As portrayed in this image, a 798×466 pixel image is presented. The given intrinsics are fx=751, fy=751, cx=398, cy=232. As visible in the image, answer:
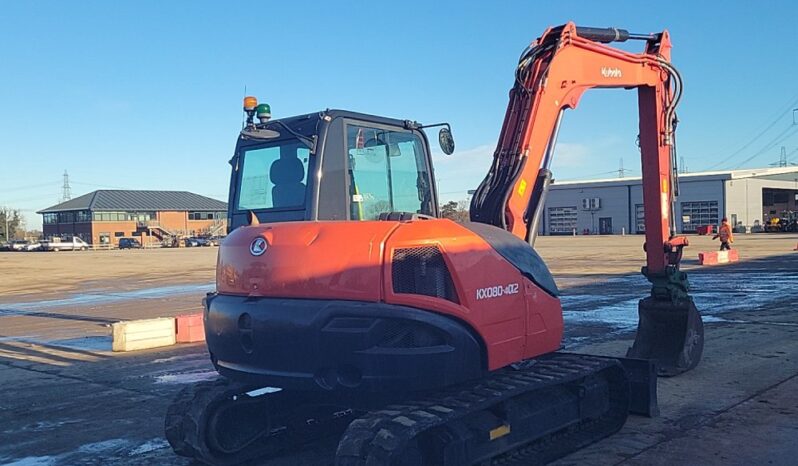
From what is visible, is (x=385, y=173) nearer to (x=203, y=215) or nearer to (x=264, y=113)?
(x=264, y=113)

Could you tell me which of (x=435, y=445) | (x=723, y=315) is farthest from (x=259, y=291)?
(x=723, y=315)

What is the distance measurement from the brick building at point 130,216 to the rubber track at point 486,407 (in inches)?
3641

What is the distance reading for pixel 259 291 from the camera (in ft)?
17.5

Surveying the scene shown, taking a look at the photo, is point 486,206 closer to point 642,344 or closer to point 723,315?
point 642,344

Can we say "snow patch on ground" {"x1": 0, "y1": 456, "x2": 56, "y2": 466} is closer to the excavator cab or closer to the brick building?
the excavator cab

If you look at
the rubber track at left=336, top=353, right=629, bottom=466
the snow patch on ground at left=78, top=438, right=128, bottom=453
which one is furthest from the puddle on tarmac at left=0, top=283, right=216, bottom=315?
the rubber track at left=336, top=353, right=629, bottom=466

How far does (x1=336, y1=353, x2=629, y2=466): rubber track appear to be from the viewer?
4.57m

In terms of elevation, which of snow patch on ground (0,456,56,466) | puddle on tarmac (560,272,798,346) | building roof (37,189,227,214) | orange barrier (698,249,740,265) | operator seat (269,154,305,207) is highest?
building roof (37,189,227,214)

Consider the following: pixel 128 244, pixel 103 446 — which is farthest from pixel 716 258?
pixel 128 244

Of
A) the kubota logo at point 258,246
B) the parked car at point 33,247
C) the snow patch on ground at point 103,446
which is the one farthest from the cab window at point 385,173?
the parked car at point 33,247

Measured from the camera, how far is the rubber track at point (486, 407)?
4570mm

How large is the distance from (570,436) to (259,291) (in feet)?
9.75

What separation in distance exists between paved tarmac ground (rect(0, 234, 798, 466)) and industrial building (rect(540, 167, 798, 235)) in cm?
5894

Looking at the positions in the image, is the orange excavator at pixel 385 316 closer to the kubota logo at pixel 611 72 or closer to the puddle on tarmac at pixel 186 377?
the kubota logo at pixel 611 72
